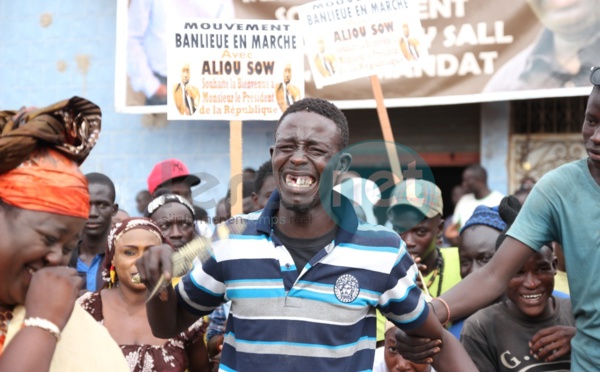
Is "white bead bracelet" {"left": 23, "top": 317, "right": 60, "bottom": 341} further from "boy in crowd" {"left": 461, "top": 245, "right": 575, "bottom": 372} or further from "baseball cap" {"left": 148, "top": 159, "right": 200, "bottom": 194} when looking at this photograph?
"baseball cap" {"left": 148, "top": 159, "right": 200, "bottom": 194}

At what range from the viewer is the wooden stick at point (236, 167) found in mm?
4785

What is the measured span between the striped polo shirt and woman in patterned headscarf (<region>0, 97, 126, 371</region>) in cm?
70

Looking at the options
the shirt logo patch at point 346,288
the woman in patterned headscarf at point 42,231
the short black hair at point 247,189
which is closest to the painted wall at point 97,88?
the short black hair at point 247,189

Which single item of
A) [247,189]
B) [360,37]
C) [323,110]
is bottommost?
[247,189]

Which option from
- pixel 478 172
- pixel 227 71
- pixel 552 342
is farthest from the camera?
pixel 478 172

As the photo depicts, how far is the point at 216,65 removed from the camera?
5.29 meters

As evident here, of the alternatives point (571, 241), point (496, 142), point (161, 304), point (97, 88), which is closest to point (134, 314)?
point (161, 304)

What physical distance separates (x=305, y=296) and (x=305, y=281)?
0.05 m

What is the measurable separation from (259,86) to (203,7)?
3561 millimetres

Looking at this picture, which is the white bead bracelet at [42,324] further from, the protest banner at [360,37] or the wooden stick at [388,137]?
the protest banner at [360,37]

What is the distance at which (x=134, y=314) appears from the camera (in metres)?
4.20

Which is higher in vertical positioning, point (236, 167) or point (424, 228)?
point (236, 167)

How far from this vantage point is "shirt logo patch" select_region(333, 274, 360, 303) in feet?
8.92

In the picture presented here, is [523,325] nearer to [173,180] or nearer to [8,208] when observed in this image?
[8,208]
